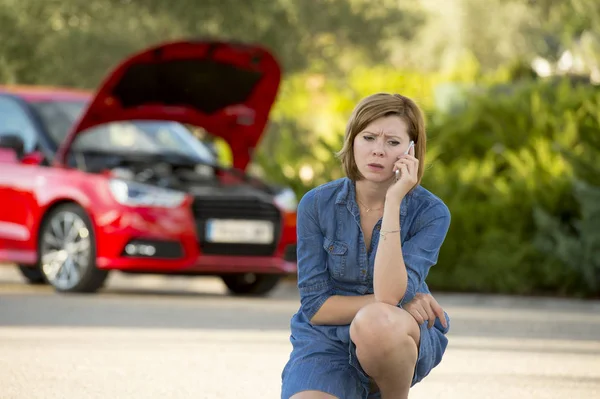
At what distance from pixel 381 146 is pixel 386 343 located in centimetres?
68

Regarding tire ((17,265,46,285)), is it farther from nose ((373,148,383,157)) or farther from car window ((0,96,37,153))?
nose ((373,148,383,157))

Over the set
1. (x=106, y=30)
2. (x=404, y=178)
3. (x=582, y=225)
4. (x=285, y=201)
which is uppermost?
(x=404, y=178)

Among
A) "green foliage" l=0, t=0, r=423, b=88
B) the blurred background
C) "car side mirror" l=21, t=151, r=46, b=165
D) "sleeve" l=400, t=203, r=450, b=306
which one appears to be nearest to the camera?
"sleeve" l=400, t=203, r=450, b=306

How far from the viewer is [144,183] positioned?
12.8 m

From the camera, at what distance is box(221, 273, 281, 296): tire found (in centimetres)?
1388

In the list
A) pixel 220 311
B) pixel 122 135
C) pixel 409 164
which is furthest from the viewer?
pixel 122 135

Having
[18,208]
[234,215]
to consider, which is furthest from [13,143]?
[234,215]

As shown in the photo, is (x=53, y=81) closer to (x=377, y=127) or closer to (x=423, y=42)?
(x=377, y=127)

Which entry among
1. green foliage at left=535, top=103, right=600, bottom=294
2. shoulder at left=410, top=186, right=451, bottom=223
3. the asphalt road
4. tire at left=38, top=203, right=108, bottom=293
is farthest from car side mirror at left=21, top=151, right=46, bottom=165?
shoulder at left=410, top=186, right=451, bottom=223

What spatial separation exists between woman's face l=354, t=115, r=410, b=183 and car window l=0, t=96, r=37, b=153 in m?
8.60

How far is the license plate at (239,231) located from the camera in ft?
42.1

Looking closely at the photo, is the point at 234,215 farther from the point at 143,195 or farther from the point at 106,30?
the point at 106,30

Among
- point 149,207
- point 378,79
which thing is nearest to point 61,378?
point 149,207

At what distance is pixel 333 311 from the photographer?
5289 mm
